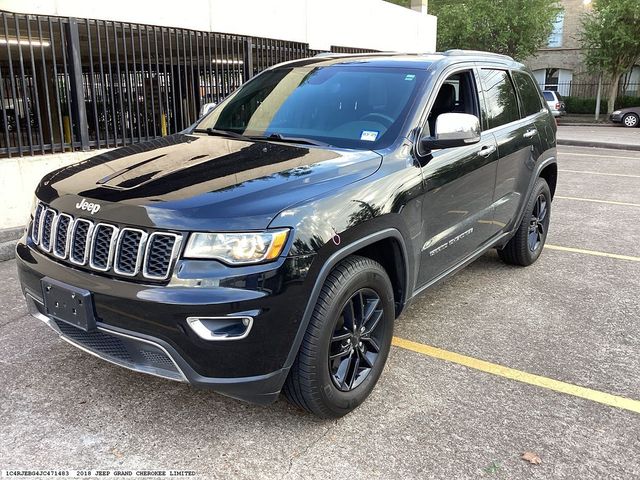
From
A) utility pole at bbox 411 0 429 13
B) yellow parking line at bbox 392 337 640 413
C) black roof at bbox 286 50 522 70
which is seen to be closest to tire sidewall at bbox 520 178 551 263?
black roof at bbox 286 50 522 70

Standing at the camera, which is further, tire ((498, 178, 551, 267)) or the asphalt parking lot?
tire ((498, 178, 551, 267))

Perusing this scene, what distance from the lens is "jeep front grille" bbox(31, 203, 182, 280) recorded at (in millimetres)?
2484

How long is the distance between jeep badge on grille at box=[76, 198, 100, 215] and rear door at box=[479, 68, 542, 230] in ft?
9.48

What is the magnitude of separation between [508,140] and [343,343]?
2460 millimetres

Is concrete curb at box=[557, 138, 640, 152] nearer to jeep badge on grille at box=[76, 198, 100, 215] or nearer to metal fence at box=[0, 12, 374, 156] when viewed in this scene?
metal fence at box=[0, 12, 374, 156]

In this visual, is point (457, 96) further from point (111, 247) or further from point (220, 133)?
point (111, 247)

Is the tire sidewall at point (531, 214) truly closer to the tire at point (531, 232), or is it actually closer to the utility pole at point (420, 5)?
the tire at point (531, 232)

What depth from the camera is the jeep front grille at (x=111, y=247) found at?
2484 mm

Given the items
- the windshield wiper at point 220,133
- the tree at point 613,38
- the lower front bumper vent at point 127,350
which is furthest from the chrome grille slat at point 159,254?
the tree at point 613,38

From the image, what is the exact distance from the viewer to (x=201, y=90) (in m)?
10.1

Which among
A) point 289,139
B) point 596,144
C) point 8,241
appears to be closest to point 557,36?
Result: point 596,144

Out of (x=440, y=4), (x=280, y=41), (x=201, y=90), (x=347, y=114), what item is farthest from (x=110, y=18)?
(x=440, y=4)

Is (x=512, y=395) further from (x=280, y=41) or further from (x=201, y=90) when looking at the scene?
(x=280, y=41)

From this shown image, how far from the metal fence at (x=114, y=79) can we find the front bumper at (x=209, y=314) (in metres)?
4.95
